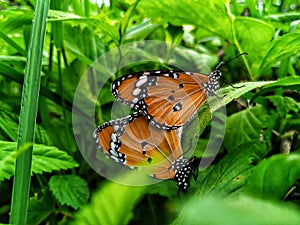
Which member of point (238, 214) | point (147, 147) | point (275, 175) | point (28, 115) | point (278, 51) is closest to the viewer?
point (238, 214)

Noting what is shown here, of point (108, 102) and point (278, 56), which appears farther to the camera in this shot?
point (108, 102)

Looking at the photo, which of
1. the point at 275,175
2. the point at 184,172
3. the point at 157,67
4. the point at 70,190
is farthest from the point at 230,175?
the point at 157,67

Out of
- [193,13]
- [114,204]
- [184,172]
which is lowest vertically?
[184,172]

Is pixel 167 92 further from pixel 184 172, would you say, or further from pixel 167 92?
pixel 184 172

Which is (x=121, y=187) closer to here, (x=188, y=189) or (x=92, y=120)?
(x=188, y=189)

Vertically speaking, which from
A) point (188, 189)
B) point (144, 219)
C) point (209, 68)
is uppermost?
point (209, 68)

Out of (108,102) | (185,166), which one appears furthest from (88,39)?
(185,166)

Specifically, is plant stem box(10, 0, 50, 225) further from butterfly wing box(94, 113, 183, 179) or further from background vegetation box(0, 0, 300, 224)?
butterfly wing box(94, 113, 183, 179)
